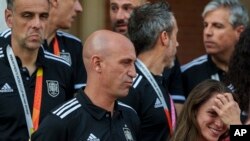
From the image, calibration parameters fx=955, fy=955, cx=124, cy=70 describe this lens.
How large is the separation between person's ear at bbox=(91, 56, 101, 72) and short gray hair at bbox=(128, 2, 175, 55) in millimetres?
1211

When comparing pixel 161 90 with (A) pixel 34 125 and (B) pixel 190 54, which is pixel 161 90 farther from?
(B) pixel 190 54

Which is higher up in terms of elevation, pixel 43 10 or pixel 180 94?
pixel 43 10

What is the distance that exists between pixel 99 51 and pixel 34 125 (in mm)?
976

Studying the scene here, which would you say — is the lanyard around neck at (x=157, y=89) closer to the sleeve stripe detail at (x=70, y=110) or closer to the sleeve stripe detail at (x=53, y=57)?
the sleeve stripe detail at (x=53, y=57)

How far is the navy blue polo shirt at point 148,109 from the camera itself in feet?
23.0

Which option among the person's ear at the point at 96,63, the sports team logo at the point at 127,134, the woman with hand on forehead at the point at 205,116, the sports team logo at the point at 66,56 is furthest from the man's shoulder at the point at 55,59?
the woman with hand on forehead at the point at 205,116

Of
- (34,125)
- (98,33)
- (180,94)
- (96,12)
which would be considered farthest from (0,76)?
(96,12)

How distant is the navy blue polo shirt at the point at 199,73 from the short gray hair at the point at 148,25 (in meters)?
0.74

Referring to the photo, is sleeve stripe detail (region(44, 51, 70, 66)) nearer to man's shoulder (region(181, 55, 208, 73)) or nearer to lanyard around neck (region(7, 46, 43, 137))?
lanyard around neck (region(7, 46, 43, 137))

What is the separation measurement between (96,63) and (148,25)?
1.31 meters

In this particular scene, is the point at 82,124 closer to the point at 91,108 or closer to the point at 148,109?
the point at 91,108

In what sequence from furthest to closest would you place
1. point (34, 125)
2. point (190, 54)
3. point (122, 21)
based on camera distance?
point (190, 54), point (122, 21), point (34, 125)

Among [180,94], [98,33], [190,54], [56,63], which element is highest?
[98,33]

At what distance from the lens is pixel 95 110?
19.7 ft
